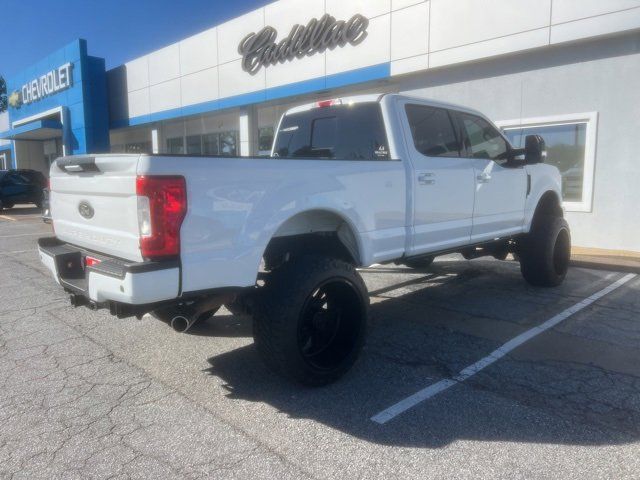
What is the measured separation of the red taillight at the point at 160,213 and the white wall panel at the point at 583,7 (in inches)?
319

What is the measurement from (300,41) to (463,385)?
1174 centimetres

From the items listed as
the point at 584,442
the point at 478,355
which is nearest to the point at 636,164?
the point at 478,355

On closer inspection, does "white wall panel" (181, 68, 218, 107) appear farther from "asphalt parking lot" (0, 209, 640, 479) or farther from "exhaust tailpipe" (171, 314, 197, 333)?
"exhaust tailpipe" (171, 314, 197, 333)

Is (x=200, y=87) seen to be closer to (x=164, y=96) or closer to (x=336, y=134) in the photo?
(x=164, y=96)

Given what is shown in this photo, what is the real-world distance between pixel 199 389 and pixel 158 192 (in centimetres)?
152

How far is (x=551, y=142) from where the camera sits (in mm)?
9320

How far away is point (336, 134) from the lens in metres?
4.62

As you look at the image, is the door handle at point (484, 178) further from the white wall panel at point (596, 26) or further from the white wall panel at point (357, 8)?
the white wall panel at point (357, 8)

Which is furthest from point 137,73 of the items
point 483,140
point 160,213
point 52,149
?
point 160,213

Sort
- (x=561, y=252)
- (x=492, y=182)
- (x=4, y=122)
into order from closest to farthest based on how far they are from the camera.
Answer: (x=492, y=182), (x=561, y=252), (x=4, y=122)

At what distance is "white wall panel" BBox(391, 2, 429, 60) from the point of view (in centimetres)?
1047

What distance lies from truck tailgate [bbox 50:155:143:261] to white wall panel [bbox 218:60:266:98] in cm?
1174

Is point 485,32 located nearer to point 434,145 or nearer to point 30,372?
point 434,145

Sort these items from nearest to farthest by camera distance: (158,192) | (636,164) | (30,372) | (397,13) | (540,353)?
(158,192), (30,372), (540,353), (636,164), (397,13)
